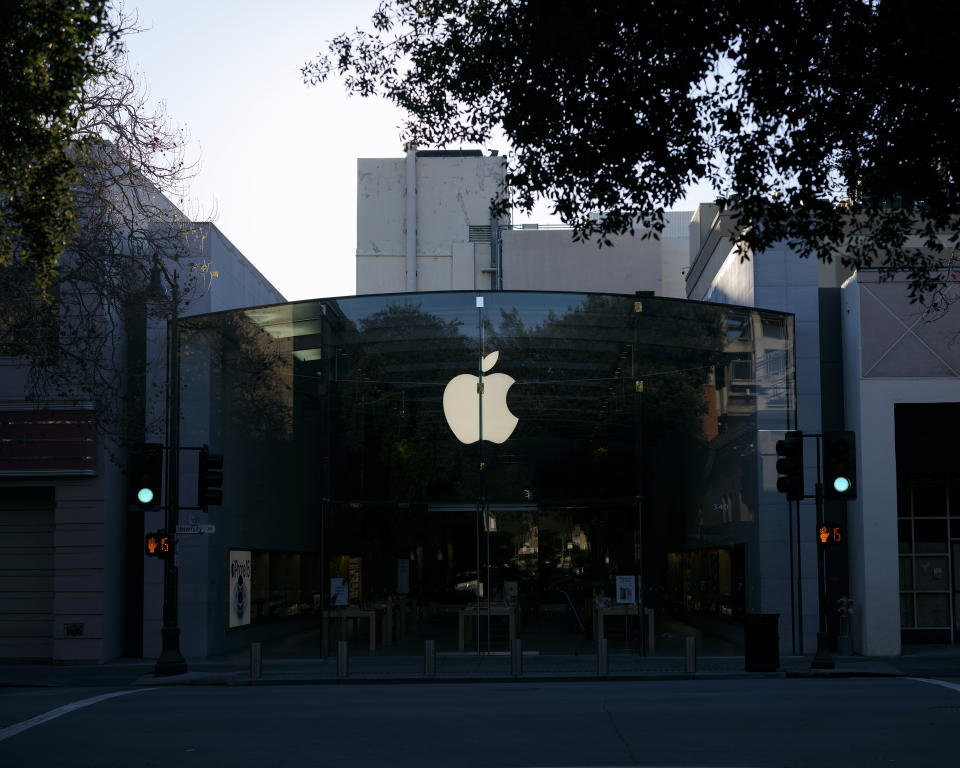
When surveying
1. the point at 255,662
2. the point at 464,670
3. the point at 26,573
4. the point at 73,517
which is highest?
the point at 73,517

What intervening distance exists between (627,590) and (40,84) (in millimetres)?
16583

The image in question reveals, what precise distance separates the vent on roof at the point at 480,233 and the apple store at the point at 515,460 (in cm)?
2848

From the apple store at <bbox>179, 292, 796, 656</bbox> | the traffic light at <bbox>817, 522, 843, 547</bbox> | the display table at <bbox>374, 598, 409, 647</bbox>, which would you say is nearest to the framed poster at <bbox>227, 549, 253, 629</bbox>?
the apple store at <bbox>179, 292, 796, 656</bbox>

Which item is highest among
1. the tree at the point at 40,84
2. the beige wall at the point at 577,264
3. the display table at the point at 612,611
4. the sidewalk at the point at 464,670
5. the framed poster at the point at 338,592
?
the beige wall at the point at 577,264

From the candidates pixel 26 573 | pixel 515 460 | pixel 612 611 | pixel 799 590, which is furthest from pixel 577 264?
pixel 26 573

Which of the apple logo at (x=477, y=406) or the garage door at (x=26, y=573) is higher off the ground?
the apple logo at (x=477, y=406)

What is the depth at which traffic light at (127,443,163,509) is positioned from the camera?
21203 mm

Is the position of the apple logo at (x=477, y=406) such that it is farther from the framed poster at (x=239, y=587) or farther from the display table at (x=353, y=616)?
the framed poster at (x=239, y=587)

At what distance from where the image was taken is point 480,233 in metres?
53.6

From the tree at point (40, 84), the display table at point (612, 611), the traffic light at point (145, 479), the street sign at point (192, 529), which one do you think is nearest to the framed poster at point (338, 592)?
the street sign at point (192, 529)

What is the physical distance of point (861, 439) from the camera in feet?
78.9

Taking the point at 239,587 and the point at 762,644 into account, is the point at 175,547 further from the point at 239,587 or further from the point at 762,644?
the point at 762,644

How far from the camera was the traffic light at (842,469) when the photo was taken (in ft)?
67.9

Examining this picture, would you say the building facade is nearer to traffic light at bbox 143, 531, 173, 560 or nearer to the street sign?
the street sign
